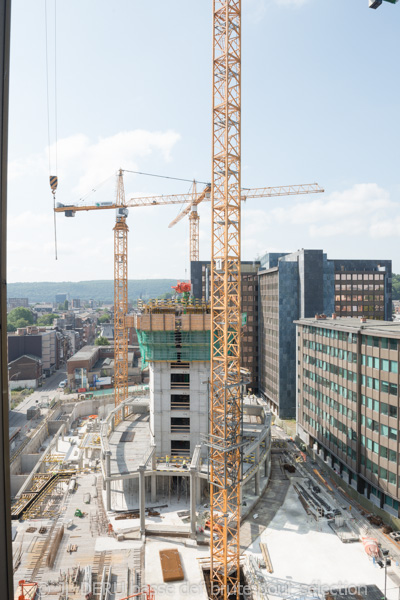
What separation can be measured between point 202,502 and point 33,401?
61773 mm

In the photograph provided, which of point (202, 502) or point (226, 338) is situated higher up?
point (226, 338)

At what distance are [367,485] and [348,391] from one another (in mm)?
10480

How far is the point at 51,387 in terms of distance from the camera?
356ft

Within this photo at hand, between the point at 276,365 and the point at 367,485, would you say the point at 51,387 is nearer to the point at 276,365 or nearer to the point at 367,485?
the point at 276,365

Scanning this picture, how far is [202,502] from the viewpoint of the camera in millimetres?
45469

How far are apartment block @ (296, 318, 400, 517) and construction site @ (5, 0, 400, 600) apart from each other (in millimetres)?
3540

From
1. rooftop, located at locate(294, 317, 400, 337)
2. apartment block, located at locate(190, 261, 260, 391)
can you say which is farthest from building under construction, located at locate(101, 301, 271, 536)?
apartment block, located at locate(190, 261, 260, 391)

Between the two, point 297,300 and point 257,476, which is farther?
point 297,300

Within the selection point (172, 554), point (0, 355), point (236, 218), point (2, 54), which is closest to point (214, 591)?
point (172, 554)

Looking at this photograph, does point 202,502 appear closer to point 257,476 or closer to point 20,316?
point 257,476

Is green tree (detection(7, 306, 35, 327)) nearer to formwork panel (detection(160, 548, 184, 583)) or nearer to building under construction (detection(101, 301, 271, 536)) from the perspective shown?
building under construction (detection(101, 301, 271, 536))

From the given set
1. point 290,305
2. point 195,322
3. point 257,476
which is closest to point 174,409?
point 195,322

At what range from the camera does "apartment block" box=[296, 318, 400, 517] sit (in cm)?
4022

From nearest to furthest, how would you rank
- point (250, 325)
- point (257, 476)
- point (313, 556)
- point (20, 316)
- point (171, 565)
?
point (171, 565) → point (313, 556) → point (257, 476) → point (250, 325) → point (20, 316)
